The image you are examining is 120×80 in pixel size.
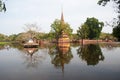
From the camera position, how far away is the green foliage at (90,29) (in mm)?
103938

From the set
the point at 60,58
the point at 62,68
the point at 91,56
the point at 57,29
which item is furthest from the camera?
the point at 57,29

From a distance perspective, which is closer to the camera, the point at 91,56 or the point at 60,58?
the point at 60,58

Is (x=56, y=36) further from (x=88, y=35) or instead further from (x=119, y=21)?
(x=119, y=21)

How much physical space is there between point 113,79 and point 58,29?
8479 cm

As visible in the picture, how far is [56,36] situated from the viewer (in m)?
102

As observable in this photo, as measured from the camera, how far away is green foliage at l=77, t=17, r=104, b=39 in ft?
341

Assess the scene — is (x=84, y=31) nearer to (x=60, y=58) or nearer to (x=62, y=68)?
(x=60, y=58)

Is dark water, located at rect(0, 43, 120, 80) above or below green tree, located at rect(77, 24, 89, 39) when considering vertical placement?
below

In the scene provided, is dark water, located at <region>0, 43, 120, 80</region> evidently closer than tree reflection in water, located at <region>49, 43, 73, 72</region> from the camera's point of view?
Yes

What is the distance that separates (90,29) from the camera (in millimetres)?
106375

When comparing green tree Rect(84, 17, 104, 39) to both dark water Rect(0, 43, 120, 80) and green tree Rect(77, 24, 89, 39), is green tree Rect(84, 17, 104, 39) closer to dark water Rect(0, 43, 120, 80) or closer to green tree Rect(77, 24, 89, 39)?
green tree Rect(77, 24, 89, 39)

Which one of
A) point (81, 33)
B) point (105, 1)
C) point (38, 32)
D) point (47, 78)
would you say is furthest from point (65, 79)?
point (81, 33)

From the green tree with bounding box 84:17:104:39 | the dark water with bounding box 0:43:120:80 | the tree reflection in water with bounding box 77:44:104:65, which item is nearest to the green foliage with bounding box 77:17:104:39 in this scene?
the green tree with bounding box 84:17:104:39

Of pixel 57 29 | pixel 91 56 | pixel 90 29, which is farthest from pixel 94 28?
pixel 91 56
